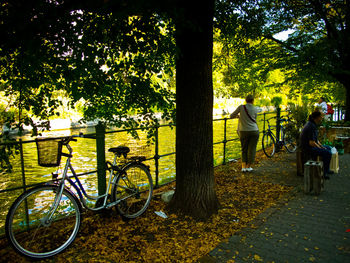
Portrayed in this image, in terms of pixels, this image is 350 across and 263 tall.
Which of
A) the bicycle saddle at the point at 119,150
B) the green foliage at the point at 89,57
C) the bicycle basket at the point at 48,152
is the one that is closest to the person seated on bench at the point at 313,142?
the green foliage at the point at 89,57

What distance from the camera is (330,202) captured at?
4633 millimetres

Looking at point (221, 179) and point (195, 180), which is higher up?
point (195, 180)

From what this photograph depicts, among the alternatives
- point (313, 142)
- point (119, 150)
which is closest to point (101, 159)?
point (119, 150)

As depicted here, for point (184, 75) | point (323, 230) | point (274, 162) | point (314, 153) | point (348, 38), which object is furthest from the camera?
point (348, 38)

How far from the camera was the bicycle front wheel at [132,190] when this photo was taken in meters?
3.95

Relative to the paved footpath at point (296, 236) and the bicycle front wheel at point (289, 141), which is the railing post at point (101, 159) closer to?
the paved footpath at point (296, 236)

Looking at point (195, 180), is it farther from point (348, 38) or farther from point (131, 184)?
point (348, 38)

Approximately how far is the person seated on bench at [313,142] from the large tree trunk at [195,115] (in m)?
2.87

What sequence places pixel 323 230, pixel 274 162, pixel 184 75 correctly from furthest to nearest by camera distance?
pixel 274 162
pixel 184 75
pixel 323 230

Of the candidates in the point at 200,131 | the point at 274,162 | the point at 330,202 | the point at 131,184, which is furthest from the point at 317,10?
the point at 131,184

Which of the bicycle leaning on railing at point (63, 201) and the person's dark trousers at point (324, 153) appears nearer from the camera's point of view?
the bicycle leaning on railing at point (63, 201)

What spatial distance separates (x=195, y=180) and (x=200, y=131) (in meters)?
0.74

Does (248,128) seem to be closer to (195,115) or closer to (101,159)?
(195,115)

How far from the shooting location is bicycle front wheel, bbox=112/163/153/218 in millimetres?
3947
